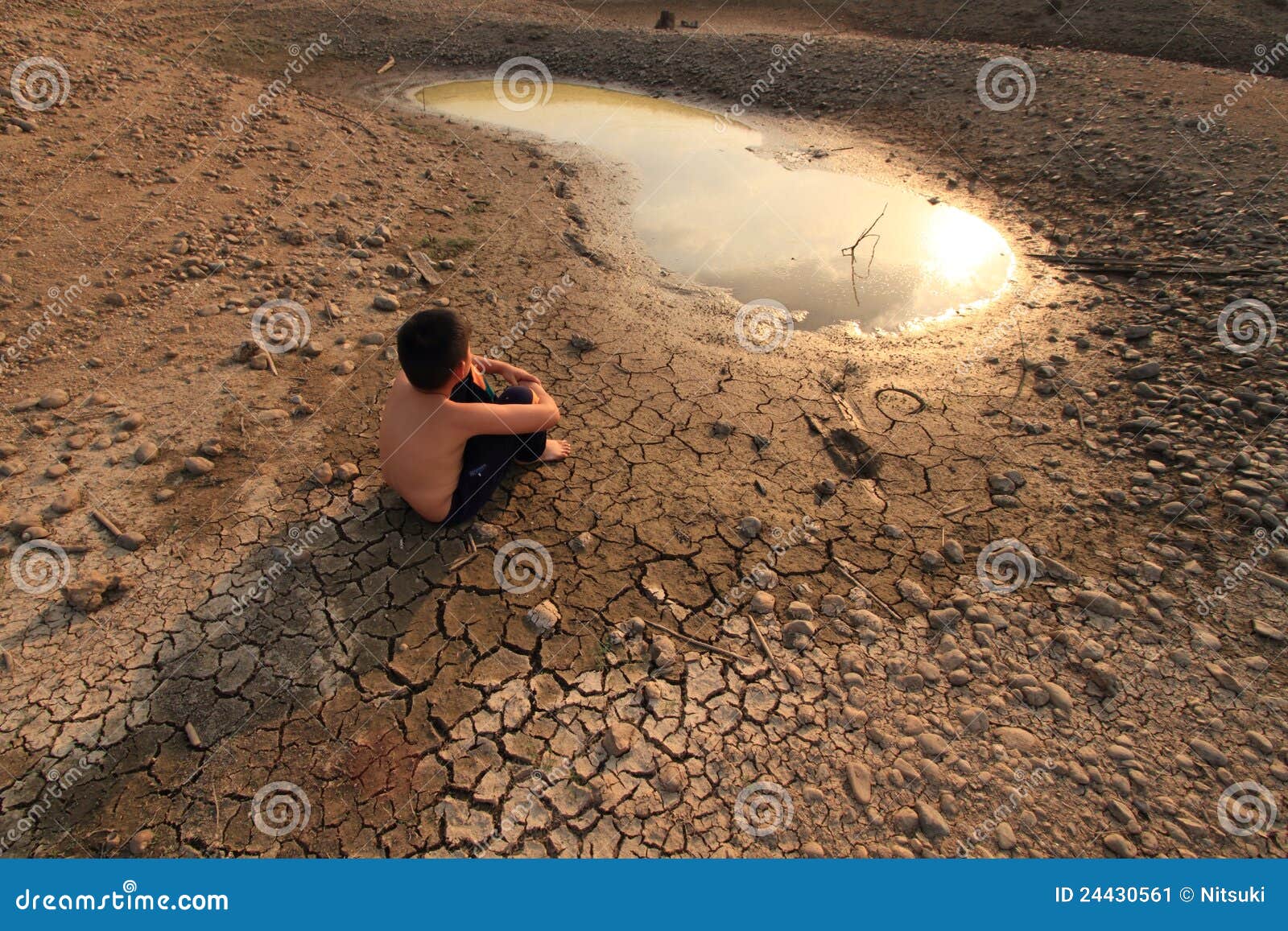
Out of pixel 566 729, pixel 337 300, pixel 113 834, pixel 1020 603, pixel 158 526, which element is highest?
pixel 1020 603

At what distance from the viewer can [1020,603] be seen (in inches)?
115

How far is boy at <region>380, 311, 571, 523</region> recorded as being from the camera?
8.89 ft

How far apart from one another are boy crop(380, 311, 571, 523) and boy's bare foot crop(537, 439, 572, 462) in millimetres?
144

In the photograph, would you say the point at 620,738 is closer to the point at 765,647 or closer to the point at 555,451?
the point at 765,647

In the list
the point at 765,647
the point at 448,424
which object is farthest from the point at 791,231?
the point at 765,647

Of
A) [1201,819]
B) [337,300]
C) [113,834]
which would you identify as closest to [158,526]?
[113,834]

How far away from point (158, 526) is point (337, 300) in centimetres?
215

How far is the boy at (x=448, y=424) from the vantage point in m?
2.71

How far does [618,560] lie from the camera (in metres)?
3.11

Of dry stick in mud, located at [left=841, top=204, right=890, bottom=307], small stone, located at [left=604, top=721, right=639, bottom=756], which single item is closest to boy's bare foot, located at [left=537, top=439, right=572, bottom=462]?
small stone, located at [left=604, top=721, right=639, bottom=756]

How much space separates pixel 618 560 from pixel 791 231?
4.22 m

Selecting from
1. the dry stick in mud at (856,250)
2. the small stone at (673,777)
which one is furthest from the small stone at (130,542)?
the dry stick in mud at (856,250)

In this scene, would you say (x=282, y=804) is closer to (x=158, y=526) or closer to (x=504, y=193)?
(x=158, y=526)

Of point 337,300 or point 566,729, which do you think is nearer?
point 566,729
